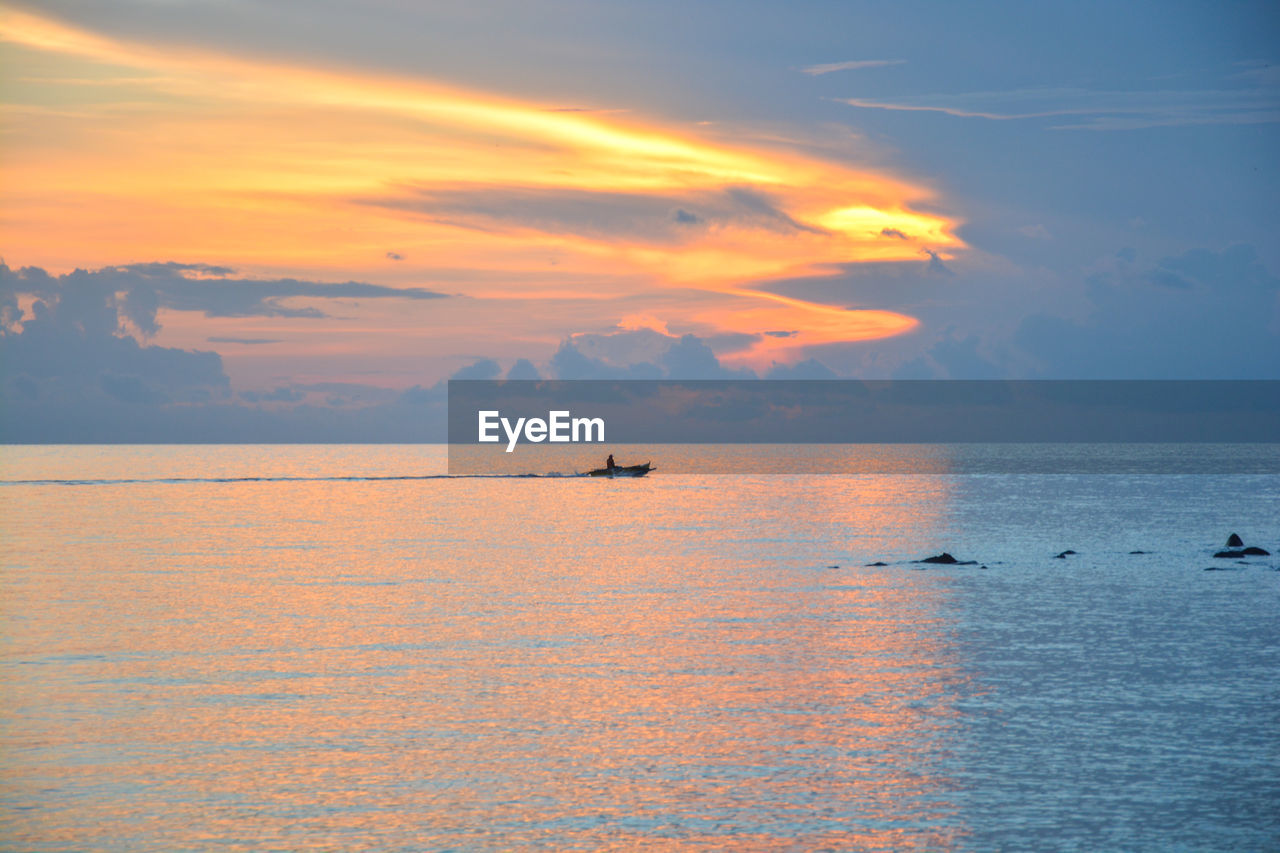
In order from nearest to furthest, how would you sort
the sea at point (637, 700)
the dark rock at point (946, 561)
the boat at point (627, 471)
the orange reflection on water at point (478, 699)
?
the sea at point (637, 700)
the orange reflection on water at point (478, 699)
the dark rock at point (946, 561)
the boat at point (627, 471)

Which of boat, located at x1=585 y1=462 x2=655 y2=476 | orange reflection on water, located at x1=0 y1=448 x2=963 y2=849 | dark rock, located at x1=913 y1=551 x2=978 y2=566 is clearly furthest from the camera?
boat, located at x1=585 y1=462 x2=655 y2=476

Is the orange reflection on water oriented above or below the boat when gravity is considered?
below

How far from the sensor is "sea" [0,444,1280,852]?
22.6m

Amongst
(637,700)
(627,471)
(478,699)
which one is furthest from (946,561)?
(627,471)

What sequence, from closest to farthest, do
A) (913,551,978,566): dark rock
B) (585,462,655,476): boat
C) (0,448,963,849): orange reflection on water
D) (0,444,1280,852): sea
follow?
(0,444,1280,852): sea
(0,448,963,849): orange reflection on water
(913,551,978,566): dark rock
(585,462,655,476): boat

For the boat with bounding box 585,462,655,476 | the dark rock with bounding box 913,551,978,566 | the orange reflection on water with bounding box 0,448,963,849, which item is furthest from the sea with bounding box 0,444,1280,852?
the boat with bounding box 585,462,655,476

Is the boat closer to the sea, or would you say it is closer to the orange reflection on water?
the sea

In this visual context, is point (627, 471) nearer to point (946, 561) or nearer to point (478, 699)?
point (946, 561)

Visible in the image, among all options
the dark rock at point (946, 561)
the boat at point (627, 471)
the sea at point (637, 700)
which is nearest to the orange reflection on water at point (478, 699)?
the sea at point (637, 700)

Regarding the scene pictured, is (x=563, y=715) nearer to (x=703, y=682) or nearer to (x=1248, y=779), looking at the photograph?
(x=703, y=682)

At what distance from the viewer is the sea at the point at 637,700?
22.6m

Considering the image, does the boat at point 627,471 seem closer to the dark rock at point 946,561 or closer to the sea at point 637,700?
the sea at point 637,700

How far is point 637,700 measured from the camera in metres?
32.8

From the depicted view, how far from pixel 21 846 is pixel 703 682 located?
19.9 meters
